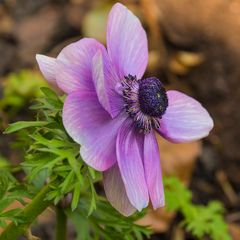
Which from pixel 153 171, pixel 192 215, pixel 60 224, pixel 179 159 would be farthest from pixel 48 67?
pixel 179 159

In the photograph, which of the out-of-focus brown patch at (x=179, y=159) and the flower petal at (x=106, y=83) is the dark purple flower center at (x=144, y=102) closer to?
the flower petal at (x=106, y=83)

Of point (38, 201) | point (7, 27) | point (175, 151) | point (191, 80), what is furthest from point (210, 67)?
point (38, 201)

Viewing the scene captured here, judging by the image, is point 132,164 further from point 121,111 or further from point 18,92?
point 18,92

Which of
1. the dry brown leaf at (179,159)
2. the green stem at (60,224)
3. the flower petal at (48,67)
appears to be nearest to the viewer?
the flower petal at (48,67)

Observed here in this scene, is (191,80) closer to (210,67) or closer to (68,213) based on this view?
(210,67)

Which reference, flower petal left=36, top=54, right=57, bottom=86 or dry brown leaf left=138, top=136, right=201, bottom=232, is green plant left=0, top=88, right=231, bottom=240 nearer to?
flower petal left=36, top=54, right=57, bottom=86

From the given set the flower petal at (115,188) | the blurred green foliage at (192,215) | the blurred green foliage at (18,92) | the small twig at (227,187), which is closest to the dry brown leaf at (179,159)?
the small twig at (227,187)

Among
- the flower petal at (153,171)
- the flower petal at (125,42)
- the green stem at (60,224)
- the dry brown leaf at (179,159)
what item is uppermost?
the flower petal at (125,42)
